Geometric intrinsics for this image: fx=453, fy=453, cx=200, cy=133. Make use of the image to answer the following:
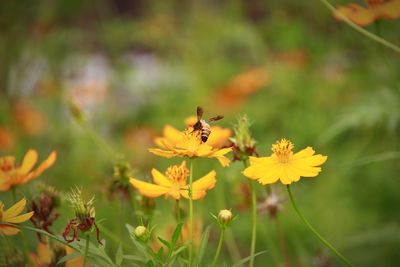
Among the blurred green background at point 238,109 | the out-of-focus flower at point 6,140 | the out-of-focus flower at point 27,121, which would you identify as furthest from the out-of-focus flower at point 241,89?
the out-of-focus flower at point 6,140

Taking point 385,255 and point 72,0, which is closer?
point 385,255

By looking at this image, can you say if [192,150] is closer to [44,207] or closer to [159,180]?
[159,180]

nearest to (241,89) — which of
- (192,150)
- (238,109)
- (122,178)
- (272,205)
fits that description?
(238,109)

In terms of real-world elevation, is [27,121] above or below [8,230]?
above

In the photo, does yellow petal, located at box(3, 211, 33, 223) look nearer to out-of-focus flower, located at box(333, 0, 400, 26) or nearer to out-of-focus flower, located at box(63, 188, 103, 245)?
out-of-focus flower, located at box(63, 188, 103, 245)

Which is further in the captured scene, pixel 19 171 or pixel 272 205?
pixel 272 205

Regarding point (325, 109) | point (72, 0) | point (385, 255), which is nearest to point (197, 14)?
point (72, 0)

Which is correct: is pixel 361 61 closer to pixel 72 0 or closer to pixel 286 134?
pixel 286 134
